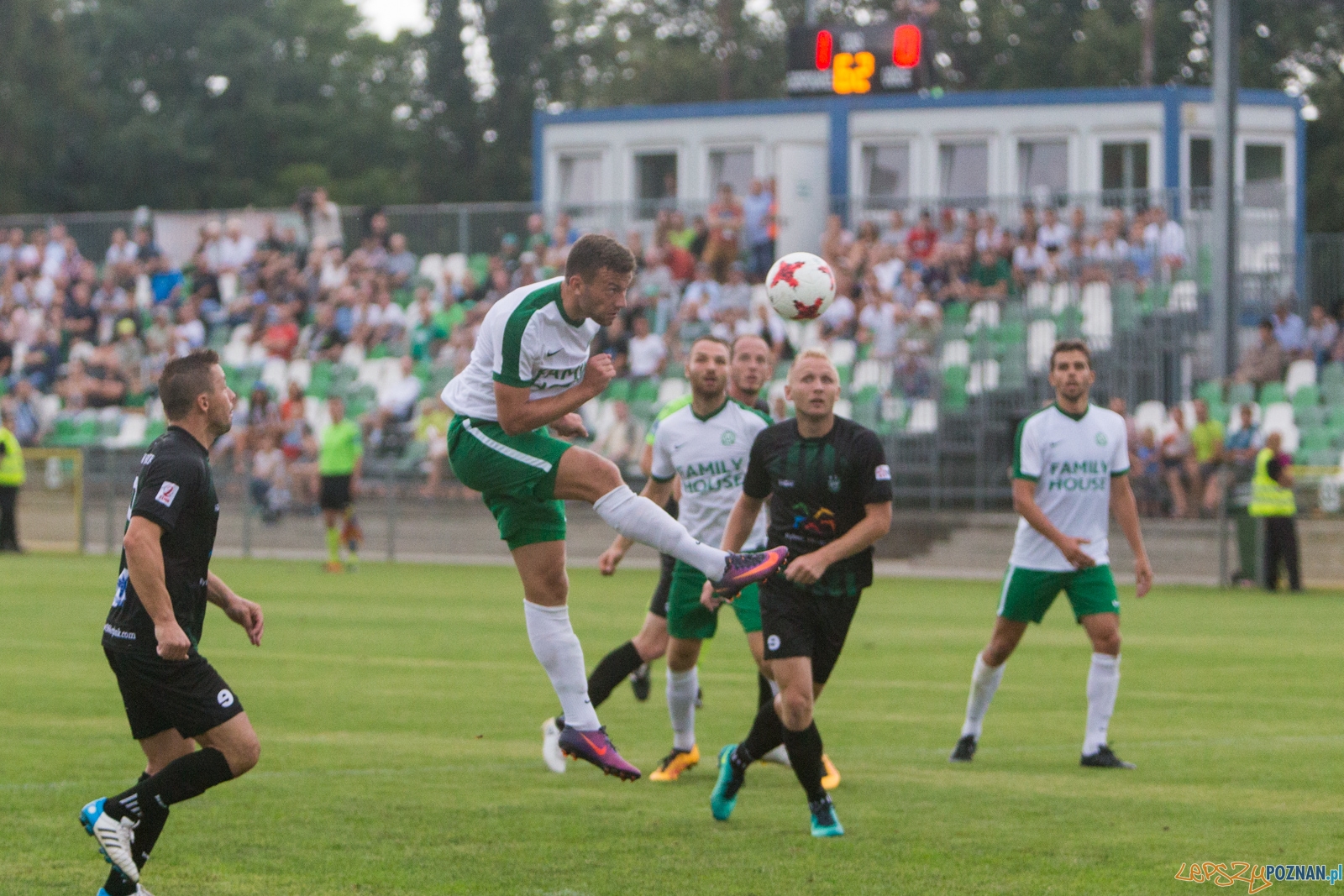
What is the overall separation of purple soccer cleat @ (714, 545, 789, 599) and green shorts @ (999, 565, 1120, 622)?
303 centimetres

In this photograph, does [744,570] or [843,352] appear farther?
[843,352]

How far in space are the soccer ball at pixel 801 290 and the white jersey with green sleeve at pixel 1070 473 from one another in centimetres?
178

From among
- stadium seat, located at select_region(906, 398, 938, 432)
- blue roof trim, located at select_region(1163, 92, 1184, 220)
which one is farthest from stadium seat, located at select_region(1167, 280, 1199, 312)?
blue roof trim, located at select_region(1163, 92, 1184, 220)

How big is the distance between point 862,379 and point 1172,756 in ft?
55.1

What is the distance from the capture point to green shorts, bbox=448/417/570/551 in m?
7.10

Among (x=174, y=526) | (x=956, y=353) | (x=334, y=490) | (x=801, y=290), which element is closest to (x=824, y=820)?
(x=801, y=290)

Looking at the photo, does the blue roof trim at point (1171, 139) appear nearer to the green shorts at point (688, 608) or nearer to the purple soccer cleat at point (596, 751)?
the green shorts at point (688, 608)

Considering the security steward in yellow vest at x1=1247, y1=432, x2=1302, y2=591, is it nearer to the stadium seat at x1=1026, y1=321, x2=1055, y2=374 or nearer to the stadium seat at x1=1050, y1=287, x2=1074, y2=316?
the stadium seat at x1=1026, y1=321, x2=1055, y2=374

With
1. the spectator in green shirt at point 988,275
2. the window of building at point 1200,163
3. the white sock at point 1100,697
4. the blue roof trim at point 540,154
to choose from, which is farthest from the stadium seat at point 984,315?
the white sock at point 1100,697

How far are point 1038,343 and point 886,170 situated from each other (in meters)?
7.11

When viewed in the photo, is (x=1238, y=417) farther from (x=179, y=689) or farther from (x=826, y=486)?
(x=179, y=689)

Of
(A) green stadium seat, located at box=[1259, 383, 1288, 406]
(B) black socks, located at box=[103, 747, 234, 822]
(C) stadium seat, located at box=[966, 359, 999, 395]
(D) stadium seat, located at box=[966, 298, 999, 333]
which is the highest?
(D) stadium seat, located at box=[966, 298, 999, 333]

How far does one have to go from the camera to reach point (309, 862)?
7.16 meters

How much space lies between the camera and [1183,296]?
2647 centimetres
